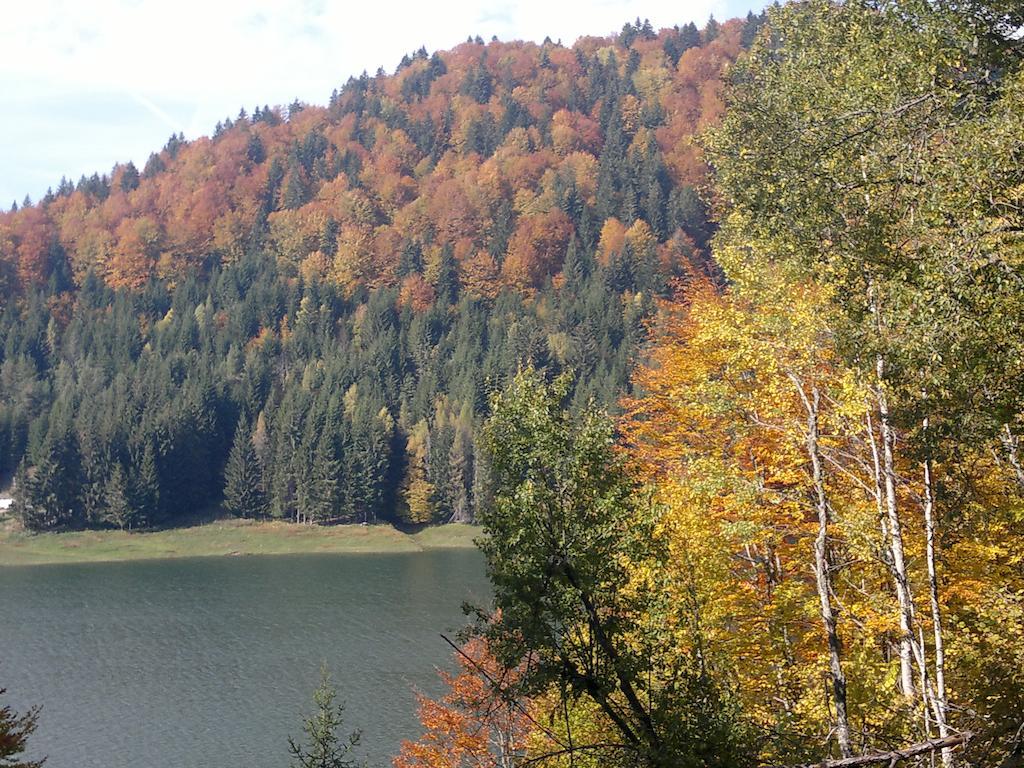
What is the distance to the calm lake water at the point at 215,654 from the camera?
44.3 m

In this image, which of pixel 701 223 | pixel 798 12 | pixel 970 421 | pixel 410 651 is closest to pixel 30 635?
pixel 410 651

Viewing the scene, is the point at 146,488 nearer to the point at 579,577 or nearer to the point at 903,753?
the point at 579,577

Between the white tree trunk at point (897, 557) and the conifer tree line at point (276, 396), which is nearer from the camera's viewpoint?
the white tree trunk at point (897, 557)

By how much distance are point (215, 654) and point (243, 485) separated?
75.9 metres

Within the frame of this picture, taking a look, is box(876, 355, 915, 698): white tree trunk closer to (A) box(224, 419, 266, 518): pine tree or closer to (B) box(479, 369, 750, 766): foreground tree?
(B) box(479, 369, 750, 766): foreground tree

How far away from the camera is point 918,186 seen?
13.2 meters

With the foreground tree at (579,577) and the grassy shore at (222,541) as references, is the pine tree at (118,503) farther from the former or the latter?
the foreground tree at (579,577)

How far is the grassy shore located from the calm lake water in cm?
1368

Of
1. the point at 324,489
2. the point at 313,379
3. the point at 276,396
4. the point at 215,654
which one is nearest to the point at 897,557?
the point at 215,654

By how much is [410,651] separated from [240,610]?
24.4m

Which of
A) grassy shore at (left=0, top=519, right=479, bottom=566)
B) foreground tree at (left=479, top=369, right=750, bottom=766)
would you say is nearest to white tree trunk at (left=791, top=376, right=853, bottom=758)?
foreground tree at (left=479, top=369, right=750, bottom=766)

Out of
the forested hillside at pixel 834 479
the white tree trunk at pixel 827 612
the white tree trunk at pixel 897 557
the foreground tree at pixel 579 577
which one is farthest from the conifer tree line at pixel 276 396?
the white tree trunk at pixel 897 557

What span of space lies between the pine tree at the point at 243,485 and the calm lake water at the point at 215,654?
108 feet

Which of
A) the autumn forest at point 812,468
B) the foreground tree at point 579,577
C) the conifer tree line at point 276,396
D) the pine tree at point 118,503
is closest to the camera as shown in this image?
the autumn forest at point 812,468
